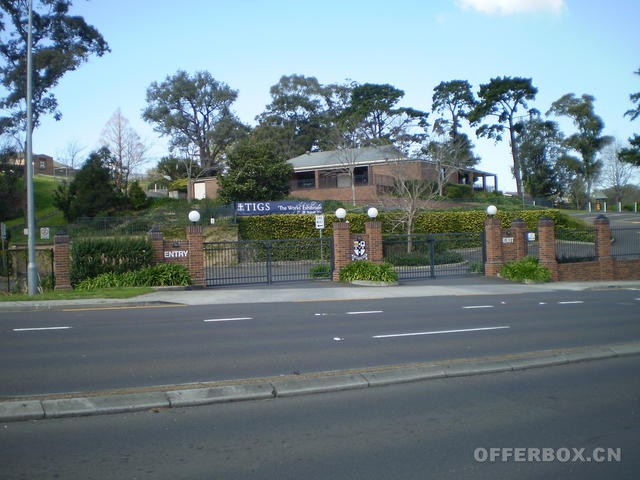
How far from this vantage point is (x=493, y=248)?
26.4 m

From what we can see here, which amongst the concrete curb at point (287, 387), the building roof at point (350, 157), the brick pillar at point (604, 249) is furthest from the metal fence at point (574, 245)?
the concrete curb at point (287, 387)

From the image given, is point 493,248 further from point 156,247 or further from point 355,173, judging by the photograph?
point 355,173

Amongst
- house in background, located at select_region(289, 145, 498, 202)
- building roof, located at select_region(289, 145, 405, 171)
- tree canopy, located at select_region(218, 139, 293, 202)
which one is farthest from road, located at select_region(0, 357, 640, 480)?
house in background, located at select_region(289, 145, 498, 202)

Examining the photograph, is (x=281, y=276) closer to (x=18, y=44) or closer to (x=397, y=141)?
(x=397, y=141)

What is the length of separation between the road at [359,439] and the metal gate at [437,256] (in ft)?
58.6

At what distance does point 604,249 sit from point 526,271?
6.17 meters

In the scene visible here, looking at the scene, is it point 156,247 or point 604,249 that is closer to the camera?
point 156,247

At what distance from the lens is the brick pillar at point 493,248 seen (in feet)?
86.3

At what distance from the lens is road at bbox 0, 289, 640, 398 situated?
8438mm

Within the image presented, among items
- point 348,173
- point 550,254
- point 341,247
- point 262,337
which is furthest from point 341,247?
point 348,173

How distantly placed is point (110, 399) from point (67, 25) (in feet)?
136

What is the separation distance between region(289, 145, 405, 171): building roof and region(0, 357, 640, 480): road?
37712 mm

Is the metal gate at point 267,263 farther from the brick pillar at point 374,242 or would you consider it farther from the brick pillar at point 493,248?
the brick pillar at point 493,248

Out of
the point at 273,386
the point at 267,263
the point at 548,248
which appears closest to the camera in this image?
the point at 273,386
